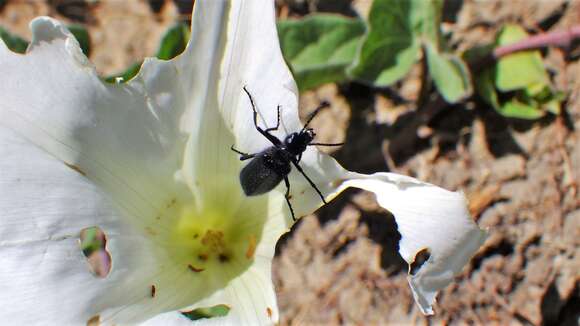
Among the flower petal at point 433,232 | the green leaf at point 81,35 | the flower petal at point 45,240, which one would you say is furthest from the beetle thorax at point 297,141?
the green leaf at point 81,35

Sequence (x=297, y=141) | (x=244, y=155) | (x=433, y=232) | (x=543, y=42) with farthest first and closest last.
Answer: (x=543, y=42) < (x=244, y=155) < (x=297, y=141) < (x=433, y=232)

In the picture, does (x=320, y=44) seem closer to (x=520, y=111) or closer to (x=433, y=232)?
(x=520, y=111)

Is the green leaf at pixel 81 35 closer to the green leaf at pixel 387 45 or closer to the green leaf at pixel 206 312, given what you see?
the green leaf at pixel 387 45

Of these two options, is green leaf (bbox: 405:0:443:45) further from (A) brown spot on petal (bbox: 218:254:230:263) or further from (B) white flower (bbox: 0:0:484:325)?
(A) brown spot on petal (bbox: 218:254:230:263)

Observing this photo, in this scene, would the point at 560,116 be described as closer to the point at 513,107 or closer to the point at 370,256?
the point at 513,107

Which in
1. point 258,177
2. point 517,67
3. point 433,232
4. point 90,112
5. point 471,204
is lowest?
point 433,232

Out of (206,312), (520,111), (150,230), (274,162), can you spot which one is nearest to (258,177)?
(274,162)

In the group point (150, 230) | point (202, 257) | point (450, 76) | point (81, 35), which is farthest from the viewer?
point (81, 35)
